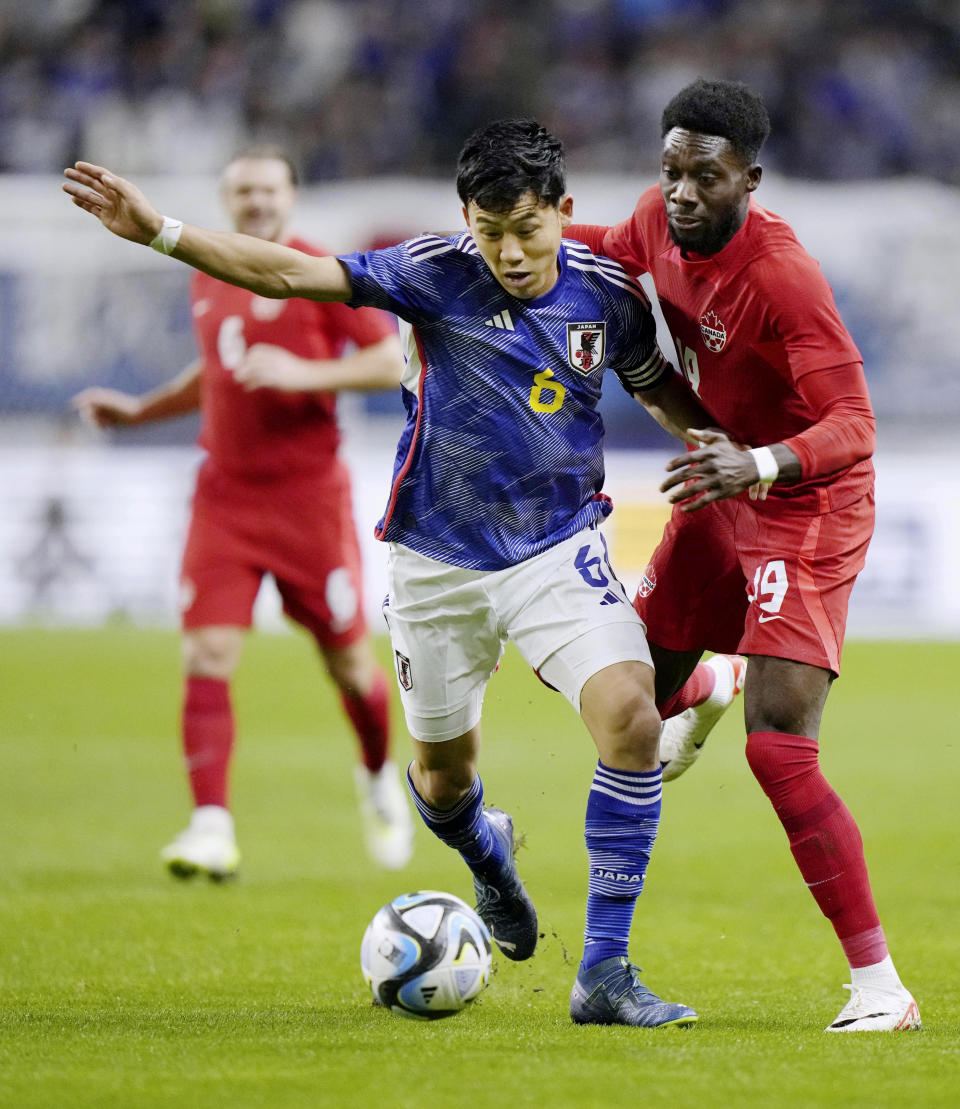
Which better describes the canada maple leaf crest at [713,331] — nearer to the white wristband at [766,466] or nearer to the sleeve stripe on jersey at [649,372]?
the sleeve stripe on jersey at [649,372]

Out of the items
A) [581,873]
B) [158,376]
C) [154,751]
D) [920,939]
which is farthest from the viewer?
[158,376]

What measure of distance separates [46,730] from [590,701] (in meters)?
6.89

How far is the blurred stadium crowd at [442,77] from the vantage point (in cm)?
2042

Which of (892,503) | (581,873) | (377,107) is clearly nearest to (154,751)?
(581,873)

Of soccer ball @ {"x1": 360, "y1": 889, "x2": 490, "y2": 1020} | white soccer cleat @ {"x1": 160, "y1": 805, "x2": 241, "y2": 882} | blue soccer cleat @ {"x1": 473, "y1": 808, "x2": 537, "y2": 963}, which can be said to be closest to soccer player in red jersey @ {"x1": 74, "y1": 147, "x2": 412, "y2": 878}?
white soccer cleat @ {"x1": 160, "y1": 805, "x2": 241, "y2": 882}

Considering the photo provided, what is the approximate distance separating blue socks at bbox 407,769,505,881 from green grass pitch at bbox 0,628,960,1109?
359 millimetres

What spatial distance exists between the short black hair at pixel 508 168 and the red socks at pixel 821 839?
1.47 m

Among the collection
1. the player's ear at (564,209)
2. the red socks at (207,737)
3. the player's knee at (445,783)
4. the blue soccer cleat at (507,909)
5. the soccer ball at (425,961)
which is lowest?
the red socks at (207,737)

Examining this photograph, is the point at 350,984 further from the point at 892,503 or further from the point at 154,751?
the point at 892,503

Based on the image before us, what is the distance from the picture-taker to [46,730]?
10.6 meters

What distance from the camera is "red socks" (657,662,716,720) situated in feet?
17.5

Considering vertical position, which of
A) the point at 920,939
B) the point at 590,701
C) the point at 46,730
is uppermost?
the point at 590,701

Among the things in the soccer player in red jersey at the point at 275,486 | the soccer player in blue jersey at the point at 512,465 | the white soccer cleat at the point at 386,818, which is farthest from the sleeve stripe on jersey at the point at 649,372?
the white soccer cleat at the point at 386,818

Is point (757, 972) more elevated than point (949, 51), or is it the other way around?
point (949, 51)
